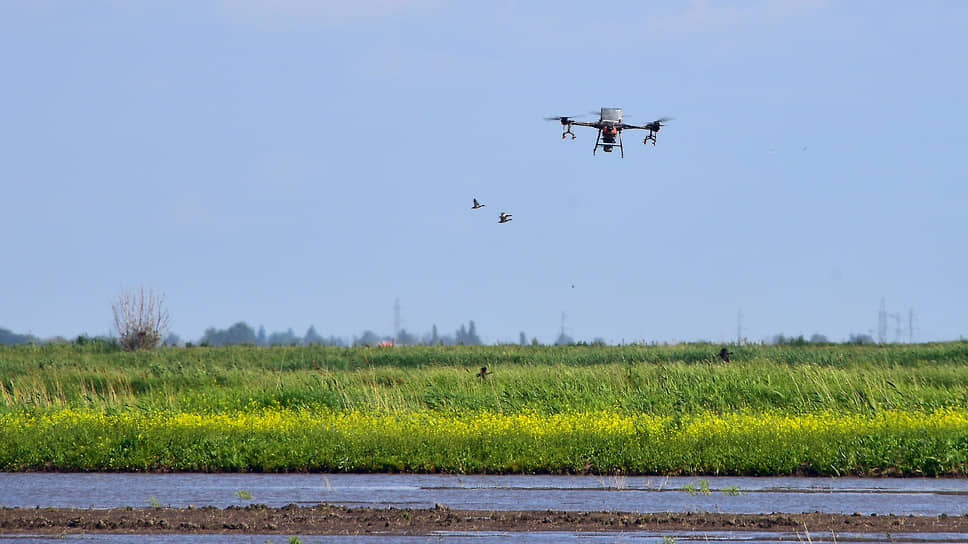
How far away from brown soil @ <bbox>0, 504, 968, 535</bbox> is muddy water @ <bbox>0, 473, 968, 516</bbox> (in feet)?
3.66

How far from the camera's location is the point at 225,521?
16.3 metres

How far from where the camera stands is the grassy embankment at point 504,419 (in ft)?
80.1

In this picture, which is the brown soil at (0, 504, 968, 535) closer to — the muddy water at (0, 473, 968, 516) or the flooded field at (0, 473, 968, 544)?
the flooded field at (0, 473, 968, 544)

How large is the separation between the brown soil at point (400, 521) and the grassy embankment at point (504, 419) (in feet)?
22.9

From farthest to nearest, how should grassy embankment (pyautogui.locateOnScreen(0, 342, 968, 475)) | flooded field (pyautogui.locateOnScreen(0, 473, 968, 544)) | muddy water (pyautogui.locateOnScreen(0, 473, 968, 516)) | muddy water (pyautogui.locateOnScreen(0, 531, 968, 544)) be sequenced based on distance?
grassy embankment (pyautogui.locateOnScreen(0, 342, 968, 475))
muddy water (pyautogui.locateOnScreen(0, 473, 968, 516))
flooded field (pyautogui.locateOnScreen(0, 473, 968, 544))
muddy water (pyautogui.locateOnScreen(0, 531, 968, 544))

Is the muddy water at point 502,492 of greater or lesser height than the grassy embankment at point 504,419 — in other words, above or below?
below

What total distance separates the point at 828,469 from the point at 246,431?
12.7 metres

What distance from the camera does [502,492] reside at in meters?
20.7

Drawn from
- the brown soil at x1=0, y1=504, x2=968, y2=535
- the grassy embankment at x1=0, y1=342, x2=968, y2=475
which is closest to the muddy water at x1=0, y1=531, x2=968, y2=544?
the brown soil at x1=0, y1=504, x2=968, y2=535

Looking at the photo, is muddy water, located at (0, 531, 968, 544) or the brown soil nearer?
muddy water, located at (0, 531, 968, 544)

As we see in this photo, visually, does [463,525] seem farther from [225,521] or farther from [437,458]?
[437,458]

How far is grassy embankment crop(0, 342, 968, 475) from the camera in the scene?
24.4 meters

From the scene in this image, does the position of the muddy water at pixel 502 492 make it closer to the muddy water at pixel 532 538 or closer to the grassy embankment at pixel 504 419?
the grassy embankment at pixel 504 419

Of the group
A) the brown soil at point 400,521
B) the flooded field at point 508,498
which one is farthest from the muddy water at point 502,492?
the brown soil at point 400,521
